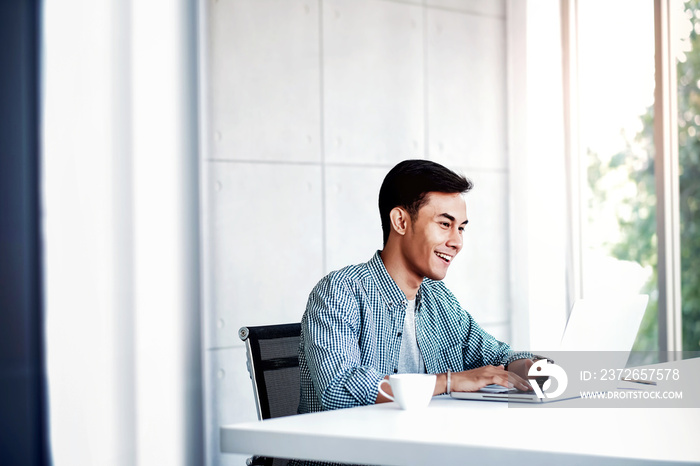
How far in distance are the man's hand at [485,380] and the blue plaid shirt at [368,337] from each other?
186mm

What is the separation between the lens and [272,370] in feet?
6.57

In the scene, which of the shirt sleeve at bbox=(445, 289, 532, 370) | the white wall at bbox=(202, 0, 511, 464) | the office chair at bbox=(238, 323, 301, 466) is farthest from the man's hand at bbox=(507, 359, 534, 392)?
the white wall at bbox=(202, 0, 511, 464)

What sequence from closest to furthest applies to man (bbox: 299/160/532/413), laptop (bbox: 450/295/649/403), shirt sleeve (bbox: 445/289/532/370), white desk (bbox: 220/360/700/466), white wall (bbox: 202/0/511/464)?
white desk (bbox: 220/360/700/466) → laptop (bbox: 450/295/649/403) → man (bbox: 299/160/532/413) → shirt sleeve (bbox: 445/289/532/370) → white wall (bbox: 202/0/511/464)

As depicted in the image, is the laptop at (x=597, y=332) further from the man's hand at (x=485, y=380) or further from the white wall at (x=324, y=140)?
the white wall at (x=324, y=140)

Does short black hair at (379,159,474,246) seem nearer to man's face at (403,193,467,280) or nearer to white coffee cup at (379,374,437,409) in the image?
man's face at (403,193,467,280)

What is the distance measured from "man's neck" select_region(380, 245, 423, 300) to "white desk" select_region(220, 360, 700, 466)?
0.56 meters

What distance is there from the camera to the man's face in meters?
2.11

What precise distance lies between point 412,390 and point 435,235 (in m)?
0.65

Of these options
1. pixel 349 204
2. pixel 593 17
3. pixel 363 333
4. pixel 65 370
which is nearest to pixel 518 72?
pixel 593 17

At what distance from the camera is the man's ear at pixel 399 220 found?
2150 mm

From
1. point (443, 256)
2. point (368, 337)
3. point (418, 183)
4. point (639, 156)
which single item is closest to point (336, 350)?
point (368, 337)

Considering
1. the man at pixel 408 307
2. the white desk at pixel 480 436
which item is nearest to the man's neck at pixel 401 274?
the man at pixel 408 307

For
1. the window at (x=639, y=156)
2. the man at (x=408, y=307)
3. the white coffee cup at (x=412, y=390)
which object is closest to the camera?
the white coffee cup at (x=412, y=390)

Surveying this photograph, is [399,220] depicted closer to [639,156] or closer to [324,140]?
[324,140]
